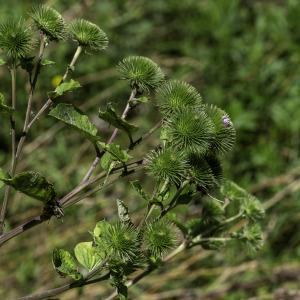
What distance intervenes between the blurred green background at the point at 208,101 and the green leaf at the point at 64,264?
5.69 feet

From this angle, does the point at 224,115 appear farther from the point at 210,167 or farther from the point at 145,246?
the point at 145,246

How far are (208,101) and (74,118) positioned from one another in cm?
279

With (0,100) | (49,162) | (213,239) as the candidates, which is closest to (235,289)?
(49,162)

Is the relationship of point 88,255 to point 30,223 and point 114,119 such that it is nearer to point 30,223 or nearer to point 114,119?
point 30,223

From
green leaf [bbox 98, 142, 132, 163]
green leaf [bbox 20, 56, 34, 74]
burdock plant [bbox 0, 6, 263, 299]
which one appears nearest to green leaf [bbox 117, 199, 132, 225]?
burdock plant [bbox 0, 6, 263, 299]

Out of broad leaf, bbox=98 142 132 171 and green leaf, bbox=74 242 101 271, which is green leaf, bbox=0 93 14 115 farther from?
green leaf, bbox=74 242 101 271

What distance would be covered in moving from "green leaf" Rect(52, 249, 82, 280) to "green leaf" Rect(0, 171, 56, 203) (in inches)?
5.7

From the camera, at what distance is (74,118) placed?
135cm

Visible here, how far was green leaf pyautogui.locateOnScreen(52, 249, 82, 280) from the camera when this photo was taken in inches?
52.9

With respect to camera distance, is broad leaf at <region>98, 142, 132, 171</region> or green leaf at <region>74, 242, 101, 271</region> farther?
green leaf at <region>74, 242, 101, 271</region>

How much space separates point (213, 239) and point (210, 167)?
1.19 feet

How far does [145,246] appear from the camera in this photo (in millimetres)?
1392

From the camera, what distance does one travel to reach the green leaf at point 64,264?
134 cm

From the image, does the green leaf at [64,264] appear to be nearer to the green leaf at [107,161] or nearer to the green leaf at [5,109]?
the green leaf at [107,161]
